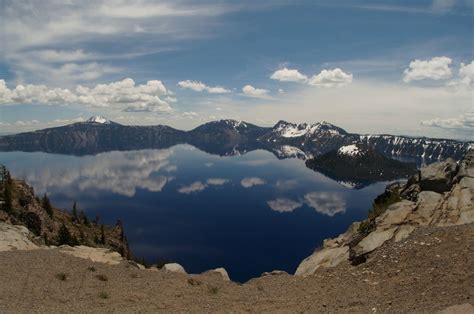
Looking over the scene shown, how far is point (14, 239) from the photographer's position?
137ft

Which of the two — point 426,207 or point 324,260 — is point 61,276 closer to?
point 324,260

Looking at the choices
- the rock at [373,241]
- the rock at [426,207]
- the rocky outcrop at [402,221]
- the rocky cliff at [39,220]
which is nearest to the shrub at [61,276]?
the rocky outcrop at [402,221]

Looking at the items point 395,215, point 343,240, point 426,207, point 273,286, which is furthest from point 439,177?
point 273,286

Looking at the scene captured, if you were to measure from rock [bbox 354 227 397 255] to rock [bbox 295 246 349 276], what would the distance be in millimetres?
1909

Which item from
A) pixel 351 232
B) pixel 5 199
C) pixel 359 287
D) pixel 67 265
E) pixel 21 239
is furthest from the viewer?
pixel 5 199

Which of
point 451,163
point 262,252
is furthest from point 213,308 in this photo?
point 262,252

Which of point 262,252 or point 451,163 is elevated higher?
point 451,163

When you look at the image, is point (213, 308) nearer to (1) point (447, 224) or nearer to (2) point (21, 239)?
(1) point (447, 224)

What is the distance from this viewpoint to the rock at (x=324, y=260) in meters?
35.9

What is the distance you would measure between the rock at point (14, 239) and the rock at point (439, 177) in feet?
168

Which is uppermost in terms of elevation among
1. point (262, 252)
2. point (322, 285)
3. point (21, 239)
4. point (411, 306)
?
point (411, 306)

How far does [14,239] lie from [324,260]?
34741 mm

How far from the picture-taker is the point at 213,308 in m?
26.1

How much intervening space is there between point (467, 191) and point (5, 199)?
11598 cm
